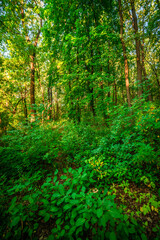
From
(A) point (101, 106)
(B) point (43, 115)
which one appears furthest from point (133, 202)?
(A) point (101, 106)

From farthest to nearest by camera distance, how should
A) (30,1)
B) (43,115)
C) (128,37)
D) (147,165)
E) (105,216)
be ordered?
(30,1) → (128,37) → (43,115) → (147,165) → (105,216)

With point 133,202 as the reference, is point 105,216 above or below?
above

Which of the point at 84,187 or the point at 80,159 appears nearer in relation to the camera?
the point at 84,187

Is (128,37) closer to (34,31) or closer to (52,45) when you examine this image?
(52,45)

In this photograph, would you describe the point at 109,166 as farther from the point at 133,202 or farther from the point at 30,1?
the point at 30,1

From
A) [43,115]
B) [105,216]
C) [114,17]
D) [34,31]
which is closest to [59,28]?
[34,31]

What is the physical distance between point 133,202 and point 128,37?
787 centimetres

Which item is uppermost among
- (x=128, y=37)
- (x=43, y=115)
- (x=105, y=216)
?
(x=128, y=37)

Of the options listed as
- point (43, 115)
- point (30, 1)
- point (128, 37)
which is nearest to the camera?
point (43, 115)

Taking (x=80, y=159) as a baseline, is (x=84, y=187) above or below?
above

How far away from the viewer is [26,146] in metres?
3.33

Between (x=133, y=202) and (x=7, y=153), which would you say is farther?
(x=7, y=153)

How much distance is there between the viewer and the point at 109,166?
2.77m

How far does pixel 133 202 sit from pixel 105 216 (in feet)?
4.64
